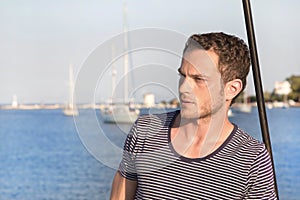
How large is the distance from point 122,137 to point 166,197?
0.15 metres

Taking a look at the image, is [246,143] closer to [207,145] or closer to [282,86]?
[207,145]

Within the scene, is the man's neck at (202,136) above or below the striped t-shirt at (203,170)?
above

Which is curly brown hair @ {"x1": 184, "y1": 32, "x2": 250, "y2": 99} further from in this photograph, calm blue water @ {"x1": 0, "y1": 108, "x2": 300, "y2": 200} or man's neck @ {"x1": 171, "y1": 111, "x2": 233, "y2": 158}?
calm blue water @ {"x1": 0, "y1": 108, "x2": 300, "y2": 200}

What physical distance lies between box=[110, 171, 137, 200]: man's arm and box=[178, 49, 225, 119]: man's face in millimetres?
174

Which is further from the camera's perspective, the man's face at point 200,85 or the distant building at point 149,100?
the distant building at point 149,100

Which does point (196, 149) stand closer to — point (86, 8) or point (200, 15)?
point (200, 15)

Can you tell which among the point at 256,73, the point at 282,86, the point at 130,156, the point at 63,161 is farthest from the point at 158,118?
the point at 63,161

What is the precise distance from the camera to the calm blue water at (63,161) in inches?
806

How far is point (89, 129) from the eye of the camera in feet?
4.03

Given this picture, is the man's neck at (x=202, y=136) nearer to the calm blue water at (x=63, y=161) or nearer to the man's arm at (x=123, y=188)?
the man's arm at (x=123, y=188)

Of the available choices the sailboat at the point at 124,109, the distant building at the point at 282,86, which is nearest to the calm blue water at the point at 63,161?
the distant building at the point at 282,86

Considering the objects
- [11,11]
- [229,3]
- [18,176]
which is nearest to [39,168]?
[18,176]

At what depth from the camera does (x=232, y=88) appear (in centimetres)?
120

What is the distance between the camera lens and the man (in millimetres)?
1176
